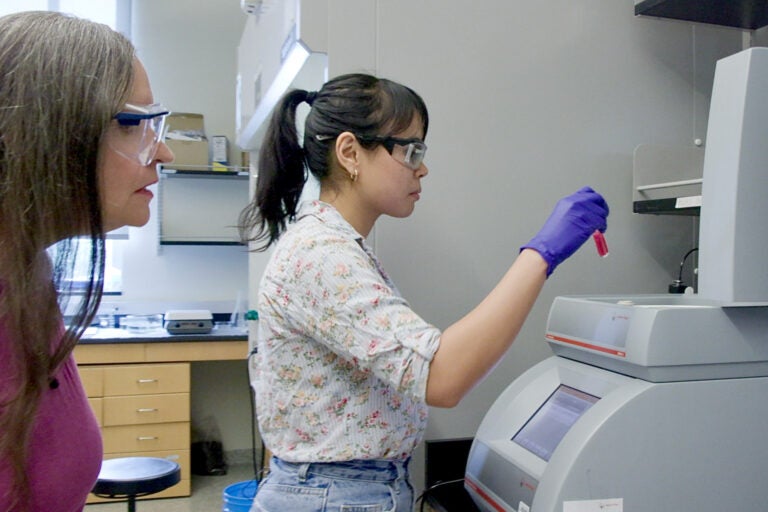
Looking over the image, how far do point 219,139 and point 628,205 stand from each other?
3.07 m

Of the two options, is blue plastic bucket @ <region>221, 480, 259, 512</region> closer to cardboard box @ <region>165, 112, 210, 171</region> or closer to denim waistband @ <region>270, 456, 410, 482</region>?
denim waistband @ <region>270, 456, 410, 482</region>

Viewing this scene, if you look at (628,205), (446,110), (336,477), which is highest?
(446,110)

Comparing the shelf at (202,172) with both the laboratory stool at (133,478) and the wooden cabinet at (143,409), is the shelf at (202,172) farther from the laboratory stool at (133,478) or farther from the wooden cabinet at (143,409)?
the laboratory stool at (133,478)

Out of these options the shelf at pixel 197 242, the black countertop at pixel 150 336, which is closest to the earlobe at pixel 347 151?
the black countertop at pixel 150 336

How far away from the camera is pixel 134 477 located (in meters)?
2.00

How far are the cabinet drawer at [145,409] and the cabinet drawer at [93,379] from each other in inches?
2.1

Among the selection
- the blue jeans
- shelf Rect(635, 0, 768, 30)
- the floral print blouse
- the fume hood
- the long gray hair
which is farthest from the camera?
shelf Rect(635, 0, 768, 30)

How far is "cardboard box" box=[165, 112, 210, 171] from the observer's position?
13.2ft

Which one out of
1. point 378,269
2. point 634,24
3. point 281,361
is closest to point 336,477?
point 281,361

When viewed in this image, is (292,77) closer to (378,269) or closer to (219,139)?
(378,269)

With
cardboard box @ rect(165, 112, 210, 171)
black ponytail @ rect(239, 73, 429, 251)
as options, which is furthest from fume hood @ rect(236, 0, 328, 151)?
cardboard box @ rect(165, 112, 210, 171)

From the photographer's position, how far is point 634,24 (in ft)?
5.43

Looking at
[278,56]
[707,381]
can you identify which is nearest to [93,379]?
[278,56]

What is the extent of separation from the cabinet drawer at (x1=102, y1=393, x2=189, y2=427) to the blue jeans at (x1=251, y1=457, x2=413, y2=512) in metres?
2.51
